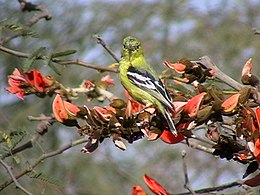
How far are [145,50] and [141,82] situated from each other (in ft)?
17.4

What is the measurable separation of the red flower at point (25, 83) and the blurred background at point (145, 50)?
Answer: 3640 millimetres

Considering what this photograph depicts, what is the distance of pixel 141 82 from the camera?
2109 mm

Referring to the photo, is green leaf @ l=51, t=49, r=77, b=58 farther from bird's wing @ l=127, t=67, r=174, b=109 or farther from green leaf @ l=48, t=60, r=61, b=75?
bird's wing @ l=127, t=67, r=174, b=109

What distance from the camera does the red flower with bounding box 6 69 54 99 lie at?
2121 mm

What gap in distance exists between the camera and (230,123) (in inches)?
61.5

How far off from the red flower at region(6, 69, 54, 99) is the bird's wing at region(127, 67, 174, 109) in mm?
278

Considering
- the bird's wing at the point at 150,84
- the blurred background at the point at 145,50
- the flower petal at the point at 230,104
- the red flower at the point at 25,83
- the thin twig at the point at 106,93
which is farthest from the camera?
the blurred background at the point at 145,50

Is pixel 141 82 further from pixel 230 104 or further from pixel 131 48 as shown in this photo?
pixel 230 104

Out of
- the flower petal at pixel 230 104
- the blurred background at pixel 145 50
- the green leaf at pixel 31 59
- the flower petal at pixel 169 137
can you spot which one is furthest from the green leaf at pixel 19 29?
the blurred background at pixel 145 50

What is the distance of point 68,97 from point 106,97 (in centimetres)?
14

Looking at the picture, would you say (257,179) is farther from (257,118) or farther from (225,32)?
(225,32)

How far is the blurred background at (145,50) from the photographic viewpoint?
6316mm

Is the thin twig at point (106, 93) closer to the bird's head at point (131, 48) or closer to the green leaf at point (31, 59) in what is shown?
the bird's head at point (131, 48)

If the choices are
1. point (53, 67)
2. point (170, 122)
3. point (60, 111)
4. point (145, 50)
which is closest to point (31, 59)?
point (53, 67)
